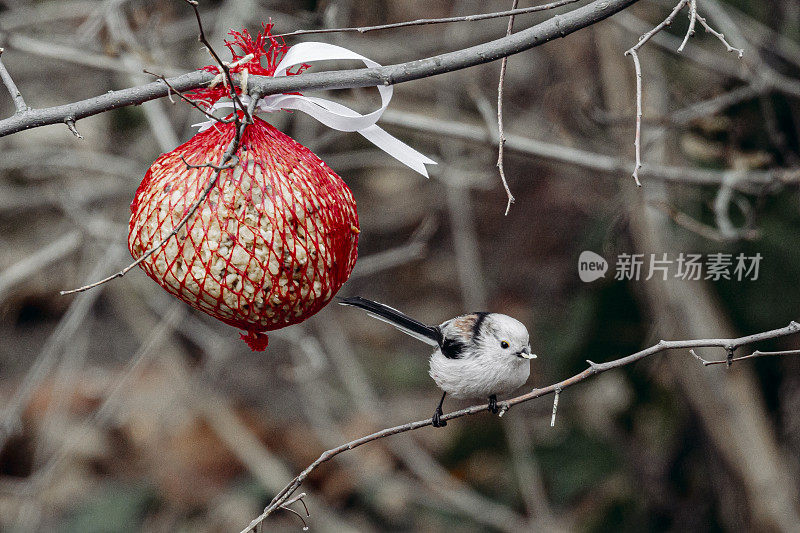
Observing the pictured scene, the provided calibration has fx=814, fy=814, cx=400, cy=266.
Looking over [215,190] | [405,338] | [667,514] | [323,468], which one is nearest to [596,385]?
[667,514]

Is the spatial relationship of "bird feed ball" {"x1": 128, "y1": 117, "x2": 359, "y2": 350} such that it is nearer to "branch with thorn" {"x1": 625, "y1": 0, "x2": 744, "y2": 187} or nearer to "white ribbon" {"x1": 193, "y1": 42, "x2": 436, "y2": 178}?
"white ribbon" {"x1": 193, "y1": 42, "x2": 436, "y2": 178}

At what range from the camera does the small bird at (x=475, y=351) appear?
1.50 metres

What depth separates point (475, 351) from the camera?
1621 mm

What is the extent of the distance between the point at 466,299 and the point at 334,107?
10.7 feet

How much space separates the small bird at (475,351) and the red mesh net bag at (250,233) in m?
0.13

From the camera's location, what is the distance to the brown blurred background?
3.25 meters

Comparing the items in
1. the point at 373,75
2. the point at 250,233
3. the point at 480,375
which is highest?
the point at 373,75

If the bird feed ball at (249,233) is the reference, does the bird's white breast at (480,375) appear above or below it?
below

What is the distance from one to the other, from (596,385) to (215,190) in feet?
11.7

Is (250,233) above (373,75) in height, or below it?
below

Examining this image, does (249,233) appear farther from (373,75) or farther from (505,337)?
(505,337)

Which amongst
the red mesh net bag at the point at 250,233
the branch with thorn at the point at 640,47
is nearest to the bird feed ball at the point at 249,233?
the red mesh net bag at the point at 250,233

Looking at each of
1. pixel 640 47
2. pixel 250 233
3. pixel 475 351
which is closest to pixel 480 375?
pixel 475 351

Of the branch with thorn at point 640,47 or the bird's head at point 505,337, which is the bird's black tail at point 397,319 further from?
the branch with thorn at point 640,47
